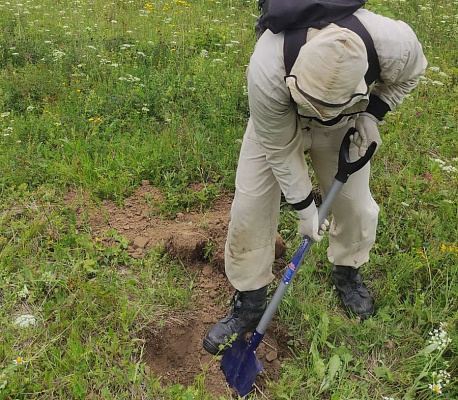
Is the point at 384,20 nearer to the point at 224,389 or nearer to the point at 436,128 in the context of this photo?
the point at 224,389

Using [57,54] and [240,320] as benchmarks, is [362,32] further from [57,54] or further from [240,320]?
[57,54]

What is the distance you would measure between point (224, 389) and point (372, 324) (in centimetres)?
86

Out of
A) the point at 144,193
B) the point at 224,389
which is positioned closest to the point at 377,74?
the point at 224,389

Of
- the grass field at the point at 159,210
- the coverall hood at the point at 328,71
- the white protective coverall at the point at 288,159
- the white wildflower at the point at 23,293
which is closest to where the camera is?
the coverall hood at the point at 328,71

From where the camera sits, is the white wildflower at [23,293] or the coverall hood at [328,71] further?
the white wildflower at [23,293]

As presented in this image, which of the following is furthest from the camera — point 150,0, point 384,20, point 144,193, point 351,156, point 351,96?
point 150,0

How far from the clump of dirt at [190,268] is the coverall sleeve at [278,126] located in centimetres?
94

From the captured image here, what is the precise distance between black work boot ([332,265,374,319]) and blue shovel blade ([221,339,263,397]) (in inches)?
25.6

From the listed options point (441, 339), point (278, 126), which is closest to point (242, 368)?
point (441, 339)

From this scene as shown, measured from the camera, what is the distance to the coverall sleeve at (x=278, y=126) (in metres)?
1.77

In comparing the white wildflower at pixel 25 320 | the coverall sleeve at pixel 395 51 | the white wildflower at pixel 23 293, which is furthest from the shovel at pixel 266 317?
the white wildflower at pixel 23 293

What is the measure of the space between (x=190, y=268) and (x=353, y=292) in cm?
98

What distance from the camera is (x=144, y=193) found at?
345 cm

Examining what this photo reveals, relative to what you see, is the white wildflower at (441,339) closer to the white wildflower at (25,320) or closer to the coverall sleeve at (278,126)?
the coverall sleeve at (278,126)
